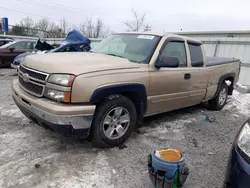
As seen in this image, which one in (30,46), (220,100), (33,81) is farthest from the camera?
(30,46)

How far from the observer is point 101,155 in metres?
3.21

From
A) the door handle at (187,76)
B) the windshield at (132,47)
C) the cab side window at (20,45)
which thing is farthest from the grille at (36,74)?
the cab side window at (20,45)

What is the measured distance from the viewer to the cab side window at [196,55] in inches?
184

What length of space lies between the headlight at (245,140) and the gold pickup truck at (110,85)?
5.40 ft

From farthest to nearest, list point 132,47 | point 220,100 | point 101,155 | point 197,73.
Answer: point 220,100 → point 197,73 → point 132,47 → point 101,155

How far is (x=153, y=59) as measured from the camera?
3.69 metres

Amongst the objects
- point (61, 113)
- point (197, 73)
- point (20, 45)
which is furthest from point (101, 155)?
point (20, 45)

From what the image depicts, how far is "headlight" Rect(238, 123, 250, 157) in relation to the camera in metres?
1.90

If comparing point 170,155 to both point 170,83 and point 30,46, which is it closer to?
point 170,83

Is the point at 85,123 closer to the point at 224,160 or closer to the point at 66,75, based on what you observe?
the point at 66,75

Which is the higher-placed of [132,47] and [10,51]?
[132,47]

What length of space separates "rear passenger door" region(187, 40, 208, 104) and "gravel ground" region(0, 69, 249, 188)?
0.62 m

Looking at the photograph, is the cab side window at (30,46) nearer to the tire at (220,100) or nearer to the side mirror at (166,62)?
the tire at (220,100)

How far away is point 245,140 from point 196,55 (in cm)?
314
